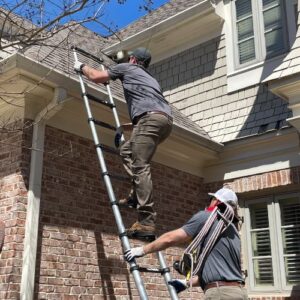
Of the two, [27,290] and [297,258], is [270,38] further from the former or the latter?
[27,290]

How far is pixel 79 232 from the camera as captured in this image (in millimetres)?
5426

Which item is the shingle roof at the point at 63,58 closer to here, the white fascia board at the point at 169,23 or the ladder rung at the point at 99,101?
the ladder rung at the point at 99,101

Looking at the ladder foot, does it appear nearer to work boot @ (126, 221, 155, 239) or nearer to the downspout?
work boot @ (126, 221, 155, 239)

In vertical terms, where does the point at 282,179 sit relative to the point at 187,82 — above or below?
below

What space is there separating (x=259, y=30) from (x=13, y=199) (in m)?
5.21

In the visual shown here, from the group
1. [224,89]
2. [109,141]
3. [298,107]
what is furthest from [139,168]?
[224,89]

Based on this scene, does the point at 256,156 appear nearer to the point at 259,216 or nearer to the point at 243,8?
the point at 259,216

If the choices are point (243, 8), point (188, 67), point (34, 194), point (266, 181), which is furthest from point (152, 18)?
point (34, 194)

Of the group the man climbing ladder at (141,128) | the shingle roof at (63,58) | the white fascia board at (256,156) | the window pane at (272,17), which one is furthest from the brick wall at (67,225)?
the window pane at (272,17)

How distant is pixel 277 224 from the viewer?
22.8ft

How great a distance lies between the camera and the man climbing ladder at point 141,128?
4.19 metres

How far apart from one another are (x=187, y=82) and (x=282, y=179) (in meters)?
2.79

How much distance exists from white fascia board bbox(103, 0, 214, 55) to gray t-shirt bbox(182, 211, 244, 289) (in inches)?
238

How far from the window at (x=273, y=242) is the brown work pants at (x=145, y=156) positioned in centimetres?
316
